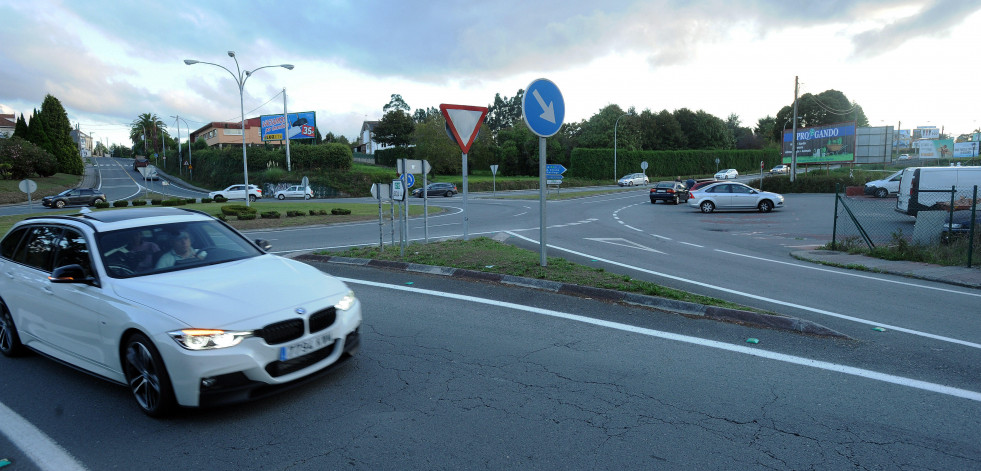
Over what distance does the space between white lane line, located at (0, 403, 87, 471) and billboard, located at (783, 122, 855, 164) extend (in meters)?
48.0

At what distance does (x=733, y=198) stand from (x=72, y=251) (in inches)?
1116

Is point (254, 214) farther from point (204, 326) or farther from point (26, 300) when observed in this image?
point (204, 326)

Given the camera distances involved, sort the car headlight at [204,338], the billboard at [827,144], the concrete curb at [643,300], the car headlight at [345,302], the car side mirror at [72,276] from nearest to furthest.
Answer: the car headlight at [204,338] < the car side mirror at [72,276] < the car headlight at [345,302] < the concrete curb at [643,300] < the billboard at [827,144]

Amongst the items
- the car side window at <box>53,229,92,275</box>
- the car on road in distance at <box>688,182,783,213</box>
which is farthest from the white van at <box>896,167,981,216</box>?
the car side window at <box>53,229,92,275</box>

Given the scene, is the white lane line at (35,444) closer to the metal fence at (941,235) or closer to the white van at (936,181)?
the metal fence at (941,235)

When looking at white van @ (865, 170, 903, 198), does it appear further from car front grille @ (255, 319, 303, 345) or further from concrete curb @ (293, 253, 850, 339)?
car front grille @ (255, 319, 303, 345)

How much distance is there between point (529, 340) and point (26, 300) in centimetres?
479

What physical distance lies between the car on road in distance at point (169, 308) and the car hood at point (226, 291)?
0.03ft

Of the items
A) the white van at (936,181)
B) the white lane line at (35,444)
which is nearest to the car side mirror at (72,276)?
the white lane line at (35,444)

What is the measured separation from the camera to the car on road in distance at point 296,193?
169 feet

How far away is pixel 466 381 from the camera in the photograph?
15.7 ft

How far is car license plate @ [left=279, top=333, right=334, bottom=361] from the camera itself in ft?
13.7

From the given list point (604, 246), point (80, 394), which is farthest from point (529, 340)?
point (604, 246)

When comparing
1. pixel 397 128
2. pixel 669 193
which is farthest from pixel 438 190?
pixel 397 128
